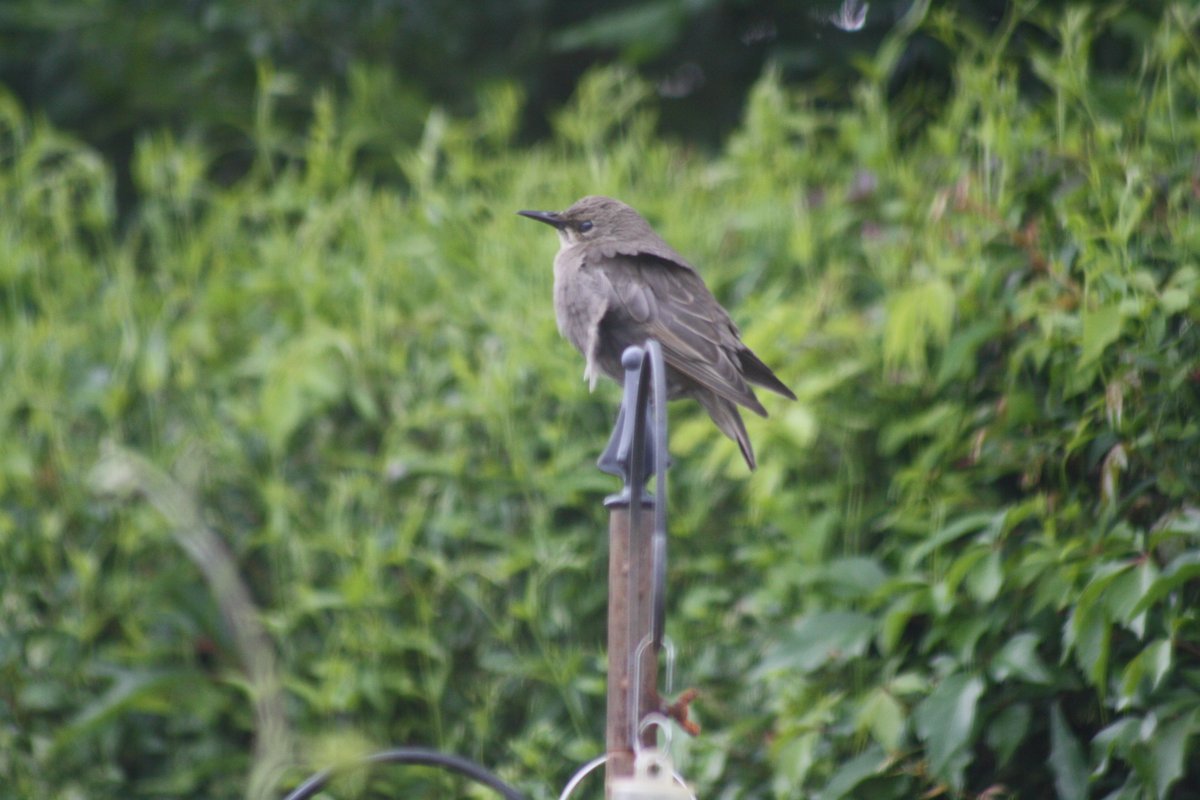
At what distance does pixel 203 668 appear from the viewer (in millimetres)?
3619

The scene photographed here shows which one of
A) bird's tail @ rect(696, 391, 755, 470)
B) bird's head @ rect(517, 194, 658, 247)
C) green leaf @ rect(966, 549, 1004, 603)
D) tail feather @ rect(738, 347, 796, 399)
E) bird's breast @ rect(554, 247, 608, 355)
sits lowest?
green leaf @ rect(966, 549, 1004, 603)

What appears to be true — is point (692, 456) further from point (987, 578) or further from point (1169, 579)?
point (1169, 579)

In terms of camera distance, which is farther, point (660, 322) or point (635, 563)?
point (660, 322)

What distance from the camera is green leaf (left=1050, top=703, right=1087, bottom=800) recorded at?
2387 mm

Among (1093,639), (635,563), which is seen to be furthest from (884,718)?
(635,563)

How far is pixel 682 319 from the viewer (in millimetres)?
2604

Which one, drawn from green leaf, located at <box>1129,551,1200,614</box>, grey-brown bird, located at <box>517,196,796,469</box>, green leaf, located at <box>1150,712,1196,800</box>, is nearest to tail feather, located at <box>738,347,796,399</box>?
grey-brown bird, located at <box>517,196,796,469</box>

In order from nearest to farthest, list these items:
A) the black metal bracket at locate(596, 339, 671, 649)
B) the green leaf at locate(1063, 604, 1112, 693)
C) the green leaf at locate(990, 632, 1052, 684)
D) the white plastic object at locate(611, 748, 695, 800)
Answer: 1. the white plastic object at locate(611, 748, 695, 800)
2. the black metal bracket at locate(596, 339, 671, 649)
3. the green leaf at locate(1063, 604, 1112, 693)
4. the green leaf at locate(990, 632, 1052, 684)

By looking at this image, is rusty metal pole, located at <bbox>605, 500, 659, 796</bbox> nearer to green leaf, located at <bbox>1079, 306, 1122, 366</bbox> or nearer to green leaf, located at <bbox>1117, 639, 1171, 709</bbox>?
green leaf, located at <bbox>1117, 639, 1171, 709</bbox>

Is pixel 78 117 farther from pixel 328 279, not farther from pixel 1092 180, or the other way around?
pixel 1092 180

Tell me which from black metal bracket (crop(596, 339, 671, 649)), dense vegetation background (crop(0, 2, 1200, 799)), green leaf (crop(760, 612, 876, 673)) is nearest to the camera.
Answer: black metal bracket (crop(596, 339, 671, 649))

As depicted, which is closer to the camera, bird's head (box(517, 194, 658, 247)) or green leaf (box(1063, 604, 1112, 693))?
green leaf (box(1063, 604, 1112, 693))

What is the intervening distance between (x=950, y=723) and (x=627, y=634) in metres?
0.97

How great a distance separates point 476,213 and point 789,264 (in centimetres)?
100
